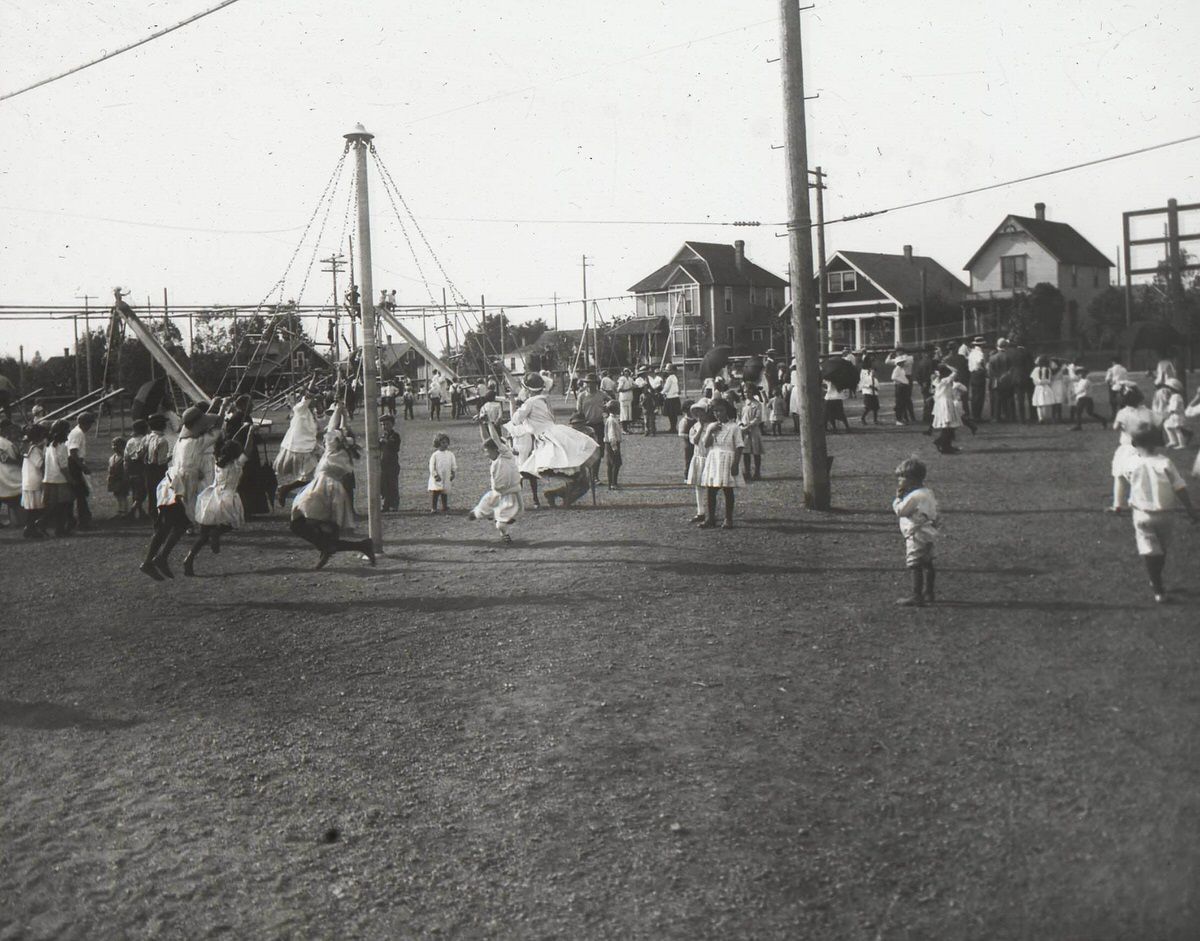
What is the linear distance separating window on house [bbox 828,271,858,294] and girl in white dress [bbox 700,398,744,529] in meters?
3.71

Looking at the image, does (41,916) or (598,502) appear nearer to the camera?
(41,916)

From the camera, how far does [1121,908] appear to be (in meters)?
3.73

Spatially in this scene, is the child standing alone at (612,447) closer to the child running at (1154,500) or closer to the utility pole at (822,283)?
the utility pole at (822,283)

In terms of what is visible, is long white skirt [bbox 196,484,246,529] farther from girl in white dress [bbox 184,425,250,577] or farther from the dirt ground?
the dirt ground

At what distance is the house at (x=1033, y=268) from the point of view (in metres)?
4.68

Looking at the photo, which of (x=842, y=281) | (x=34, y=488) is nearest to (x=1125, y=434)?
(x=842, y=281)

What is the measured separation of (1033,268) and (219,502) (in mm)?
→ 8432

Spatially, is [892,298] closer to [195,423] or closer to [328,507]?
[328,507]

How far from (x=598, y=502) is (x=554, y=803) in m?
8.78

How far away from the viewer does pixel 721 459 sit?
11.0 meters

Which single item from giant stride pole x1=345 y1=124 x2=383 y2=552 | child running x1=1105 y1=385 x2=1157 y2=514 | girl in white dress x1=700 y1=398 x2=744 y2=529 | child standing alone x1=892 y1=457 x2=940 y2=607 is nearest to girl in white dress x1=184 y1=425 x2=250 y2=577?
giant stride pole x1=345 y1=124 x2=383 y2=552

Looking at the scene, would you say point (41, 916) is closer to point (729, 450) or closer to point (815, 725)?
point (815, 725)

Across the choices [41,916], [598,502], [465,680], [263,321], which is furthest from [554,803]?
[263,321]

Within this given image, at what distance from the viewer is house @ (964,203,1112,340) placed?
4680 millimetres
